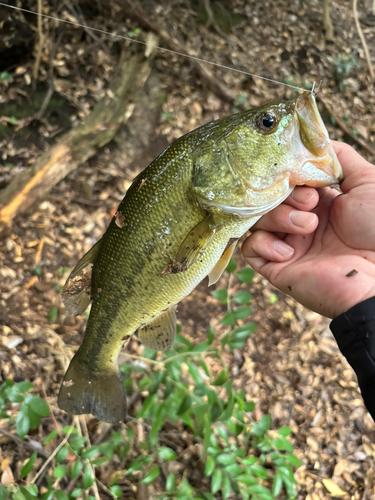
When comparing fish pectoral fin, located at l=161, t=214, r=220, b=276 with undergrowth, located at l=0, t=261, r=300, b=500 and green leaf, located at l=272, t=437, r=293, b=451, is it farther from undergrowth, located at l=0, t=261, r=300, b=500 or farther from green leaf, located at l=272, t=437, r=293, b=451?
green leaf, located at l=272, t=437, r=293, b=451

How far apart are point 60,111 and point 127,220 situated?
3184 millimetres

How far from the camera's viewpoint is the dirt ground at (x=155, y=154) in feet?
9.69

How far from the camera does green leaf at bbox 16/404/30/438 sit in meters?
1.54

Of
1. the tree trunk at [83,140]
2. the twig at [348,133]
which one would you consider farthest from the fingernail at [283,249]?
the twig at [348,133]

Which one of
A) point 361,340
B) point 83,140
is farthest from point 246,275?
point 83,140

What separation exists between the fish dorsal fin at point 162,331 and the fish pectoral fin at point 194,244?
0.35 meters

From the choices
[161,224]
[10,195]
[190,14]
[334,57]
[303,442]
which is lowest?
[303,442]

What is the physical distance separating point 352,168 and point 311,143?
0.45m

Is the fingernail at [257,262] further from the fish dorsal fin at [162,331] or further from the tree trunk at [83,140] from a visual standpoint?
the tree trunk at [83,140]

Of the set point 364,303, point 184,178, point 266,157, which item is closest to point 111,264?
point 184,178

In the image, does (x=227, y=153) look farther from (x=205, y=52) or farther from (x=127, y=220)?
(x=205, y=52)

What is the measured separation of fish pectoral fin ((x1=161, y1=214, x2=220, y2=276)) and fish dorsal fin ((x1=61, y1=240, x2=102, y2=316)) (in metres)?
0.42

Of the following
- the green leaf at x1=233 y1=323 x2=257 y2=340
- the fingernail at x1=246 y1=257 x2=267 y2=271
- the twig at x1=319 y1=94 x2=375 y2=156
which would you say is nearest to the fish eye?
the fingernail at x1=246 y1=257 x2=267 y2=271

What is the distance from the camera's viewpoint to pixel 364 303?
61.1 inches
